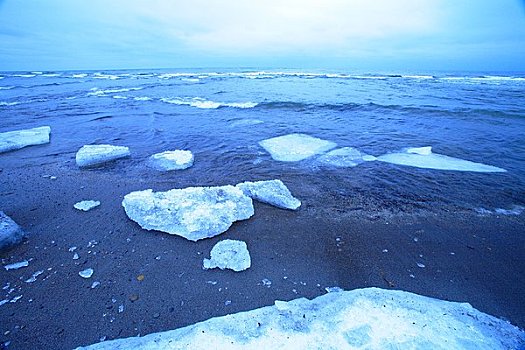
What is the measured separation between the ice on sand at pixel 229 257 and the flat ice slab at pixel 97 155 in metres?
3.78

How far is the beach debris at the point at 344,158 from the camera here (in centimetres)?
525

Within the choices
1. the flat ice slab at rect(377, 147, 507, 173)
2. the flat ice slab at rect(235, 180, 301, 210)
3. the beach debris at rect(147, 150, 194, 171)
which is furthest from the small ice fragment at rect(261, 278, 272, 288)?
the flat ice slab at rect(377, 147, 507, 173)

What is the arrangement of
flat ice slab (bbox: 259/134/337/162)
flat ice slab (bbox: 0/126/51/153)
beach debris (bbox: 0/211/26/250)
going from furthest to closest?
flat ice slab (bbox: 0/126/51/153) < flat ice slab (bbox: 259/134/337/162) < beach debris (bbox: 0/211/26/250)

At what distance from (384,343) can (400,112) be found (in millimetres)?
11543

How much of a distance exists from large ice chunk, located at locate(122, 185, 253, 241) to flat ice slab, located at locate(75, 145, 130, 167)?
7.57 feet

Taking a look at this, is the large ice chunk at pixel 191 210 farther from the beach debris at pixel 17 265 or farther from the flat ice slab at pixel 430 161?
the flat ice slab at pixel 430 161

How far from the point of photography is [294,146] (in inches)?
251

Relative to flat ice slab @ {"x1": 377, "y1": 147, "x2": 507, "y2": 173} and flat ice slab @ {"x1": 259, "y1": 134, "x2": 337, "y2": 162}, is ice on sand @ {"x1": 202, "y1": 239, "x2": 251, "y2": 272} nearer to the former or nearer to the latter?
flat ice slab @ {"x1": 259, "y1": 134, "x2": 337, "y2": 162}

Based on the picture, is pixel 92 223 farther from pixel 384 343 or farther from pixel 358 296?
pixel 384 343

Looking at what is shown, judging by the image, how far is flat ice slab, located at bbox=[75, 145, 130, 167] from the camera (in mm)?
4941

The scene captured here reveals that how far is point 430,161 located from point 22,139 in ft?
32.0

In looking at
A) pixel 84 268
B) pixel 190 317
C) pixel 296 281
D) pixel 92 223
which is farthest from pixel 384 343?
pixel 92 223

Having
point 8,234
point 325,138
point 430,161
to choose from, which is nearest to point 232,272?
point 8,234

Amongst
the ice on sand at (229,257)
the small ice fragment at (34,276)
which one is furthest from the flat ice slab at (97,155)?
the ice on sand at (229,257)
